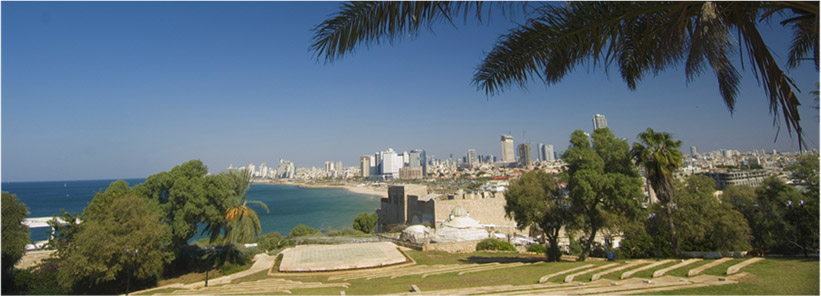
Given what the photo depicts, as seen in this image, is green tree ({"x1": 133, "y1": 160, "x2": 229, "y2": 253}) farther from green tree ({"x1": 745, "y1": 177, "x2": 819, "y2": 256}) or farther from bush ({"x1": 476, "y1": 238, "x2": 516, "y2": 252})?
green tree ({"x1": 745, "y1": 177, "x2": 819, "y2": 256})

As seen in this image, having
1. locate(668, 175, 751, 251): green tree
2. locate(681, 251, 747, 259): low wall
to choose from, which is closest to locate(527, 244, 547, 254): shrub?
locate(668, 175, 751, 251): green tree

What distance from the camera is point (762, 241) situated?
15.6m

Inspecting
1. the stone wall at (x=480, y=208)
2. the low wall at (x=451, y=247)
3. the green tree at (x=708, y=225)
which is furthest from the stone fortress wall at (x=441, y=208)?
the green tree at (x=708, y=225)

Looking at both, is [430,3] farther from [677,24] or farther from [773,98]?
[773,98]

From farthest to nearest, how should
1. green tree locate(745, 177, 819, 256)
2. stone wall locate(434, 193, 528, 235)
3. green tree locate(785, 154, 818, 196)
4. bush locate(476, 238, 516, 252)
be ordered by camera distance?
stone wall locate(434, 193, 528, 235)
bush locate(476, 238, 516, 252)
green tree locate(785, 154, 818, 196)
green tree locate(745, 177, 819, 256)

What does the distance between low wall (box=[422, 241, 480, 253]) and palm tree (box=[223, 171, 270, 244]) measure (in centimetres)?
804

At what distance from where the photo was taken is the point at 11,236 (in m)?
11.4

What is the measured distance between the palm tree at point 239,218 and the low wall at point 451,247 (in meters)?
8.04

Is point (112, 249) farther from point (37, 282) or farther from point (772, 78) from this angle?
point (772, 78)

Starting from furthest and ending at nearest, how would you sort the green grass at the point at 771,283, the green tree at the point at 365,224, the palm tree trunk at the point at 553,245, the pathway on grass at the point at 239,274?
the green tree at the point at 365,224 → the palm tree trunk at the point at 553,245 → the pathway on grass at the point at 239,274 → the green grass at the point at 771,283

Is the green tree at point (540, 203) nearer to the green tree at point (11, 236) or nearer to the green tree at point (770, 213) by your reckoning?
the green tree at point (770, 213)

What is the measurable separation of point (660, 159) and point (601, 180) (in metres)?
3.08

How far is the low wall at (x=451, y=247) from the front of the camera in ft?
57.3

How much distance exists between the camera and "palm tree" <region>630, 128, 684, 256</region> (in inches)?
462
